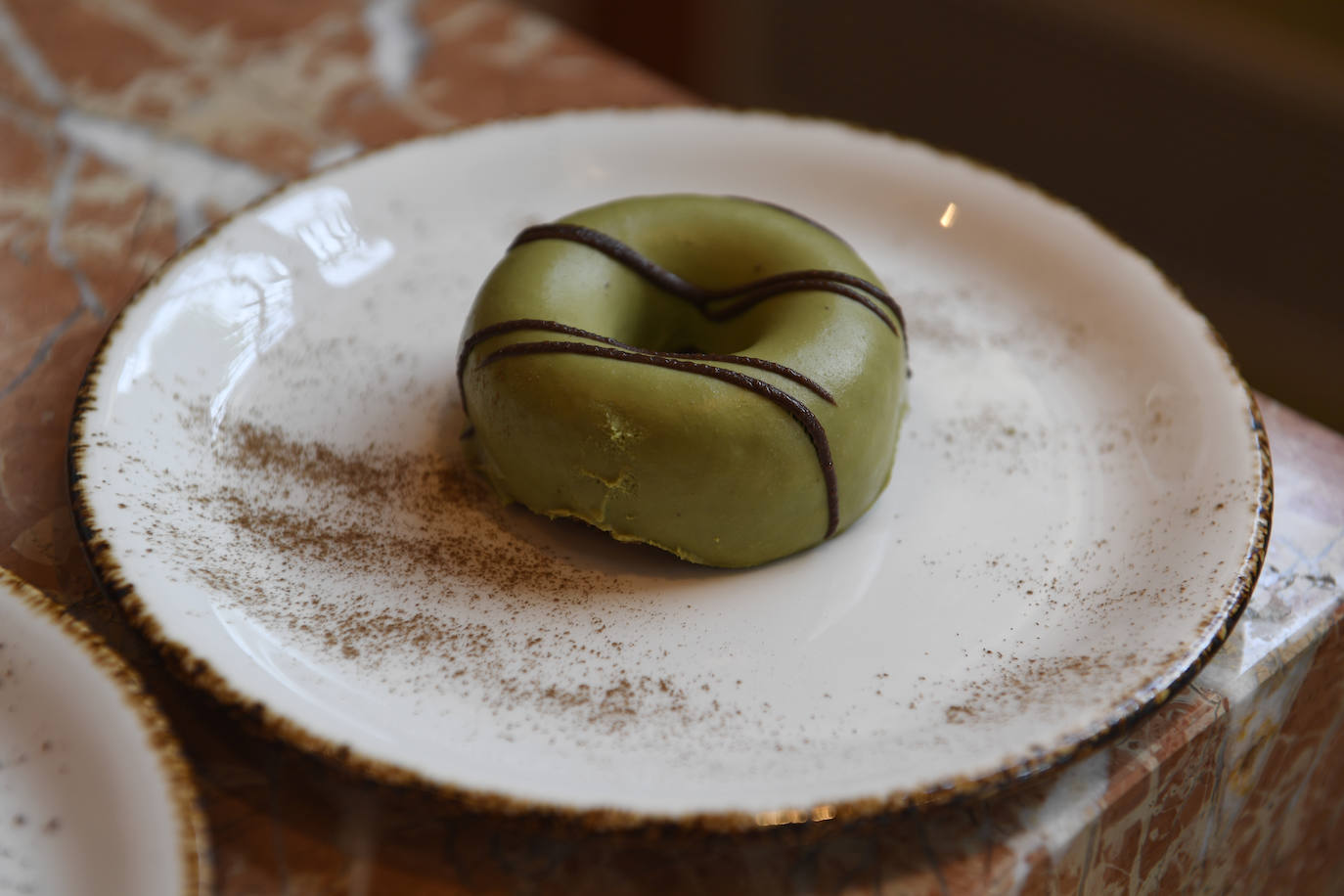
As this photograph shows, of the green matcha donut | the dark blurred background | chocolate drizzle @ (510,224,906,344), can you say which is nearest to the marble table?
the green matcha donut

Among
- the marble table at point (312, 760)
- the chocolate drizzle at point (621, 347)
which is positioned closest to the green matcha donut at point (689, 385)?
the chocolate drizzle at point (621, 347)

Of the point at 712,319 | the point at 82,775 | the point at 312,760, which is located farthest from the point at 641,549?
the point at 82,775

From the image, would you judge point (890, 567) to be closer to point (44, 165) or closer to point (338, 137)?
point (338, 137)

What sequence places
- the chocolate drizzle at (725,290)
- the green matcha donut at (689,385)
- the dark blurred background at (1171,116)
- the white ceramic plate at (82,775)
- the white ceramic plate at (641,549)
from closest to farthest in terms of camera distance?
the white ceramic plate at (82,775)
the white ceramic plate at (641,549)
the green matcha donut at (689,385)
the chocolate drizzle at (725,290)
the dark blurred background at (1171,116)

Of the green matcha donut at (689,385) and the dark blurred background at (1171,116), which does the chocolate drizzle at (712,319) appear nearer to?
the green matcha donut at (689,385)

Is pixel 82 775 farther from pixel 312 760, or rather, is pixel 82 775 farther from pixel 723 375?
pixel 723 375

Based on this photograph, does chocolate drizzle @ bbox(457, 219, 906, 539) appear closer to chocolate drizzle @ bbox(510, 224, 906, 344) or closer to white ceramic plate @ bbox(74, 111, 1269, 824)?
chocolate drizzle @ bbox(510, 224, 906, 344)

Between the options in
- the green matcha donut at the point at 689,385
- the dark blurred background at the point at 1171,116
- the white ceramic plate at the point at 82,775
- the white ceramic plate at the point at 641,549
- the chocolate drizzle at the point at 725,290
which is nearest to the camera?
the white ceramic plate at the point at 82,775
